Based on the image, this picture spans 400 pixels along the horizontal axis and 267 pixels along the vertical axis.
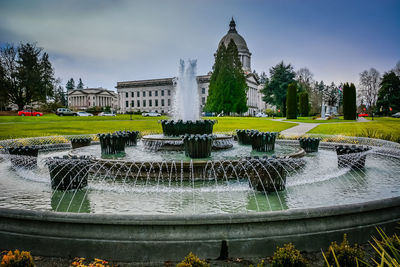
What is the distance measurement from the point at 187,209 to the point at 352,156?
6.26m

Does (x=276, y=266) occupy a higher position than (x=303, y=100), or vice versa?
(x=303, y=100)

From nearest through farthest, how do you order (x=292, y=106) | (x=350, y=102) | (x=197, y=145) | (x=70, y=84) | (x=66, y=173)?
(x=66, y=173) < (x=197, y=145) < (x=350, y=102) < (x=292, y=106) < (x=70, y=84)

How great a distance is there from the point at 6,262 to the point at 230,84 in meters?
56.8

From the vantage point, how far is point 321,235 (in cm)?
430

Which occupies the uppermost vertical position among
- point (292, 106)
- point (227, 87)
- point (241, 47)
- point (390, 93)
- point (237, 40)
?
point (237, 40)

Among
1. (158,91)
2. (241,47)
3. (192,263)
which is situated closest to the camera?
(192,263)

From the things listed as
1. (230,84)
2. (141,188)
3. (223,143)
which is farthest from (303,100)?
(141,188)

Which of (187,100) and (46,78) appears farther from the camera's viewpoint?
(46,78)

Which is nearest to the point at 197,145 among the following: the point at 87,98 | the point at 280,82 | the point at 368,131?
the point at 368,131

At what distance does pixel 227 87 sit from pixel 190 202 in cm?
5352

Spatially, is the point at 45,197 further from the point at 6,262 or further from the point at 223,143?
the point at 223,143

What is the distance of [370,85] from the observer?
75000 millimetres

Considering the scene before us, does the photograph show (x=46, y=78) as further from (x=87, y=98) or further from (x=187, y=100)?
(x=87, y=98)

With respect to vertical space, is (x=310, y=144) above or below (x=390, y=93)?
below
